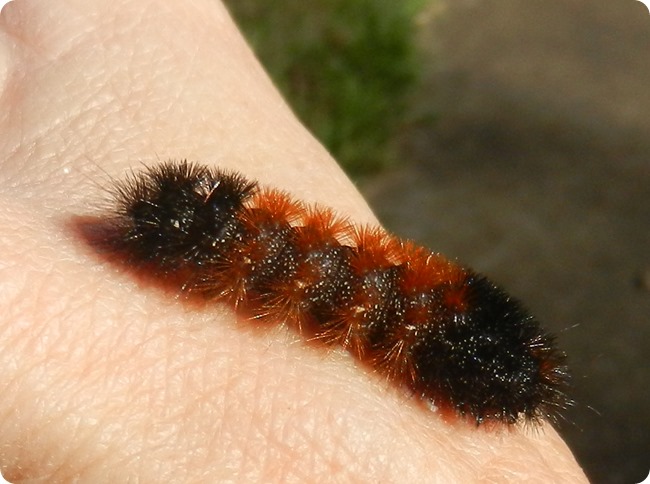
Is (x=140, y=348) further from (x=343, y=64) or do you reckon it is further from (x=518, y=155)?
(x=518, y=155)

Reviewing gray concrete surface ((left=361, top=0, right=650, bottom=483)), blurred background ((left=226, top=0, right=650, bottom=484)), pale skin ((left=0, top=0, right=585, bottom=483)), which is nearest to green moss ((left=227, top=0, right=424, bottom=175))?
blurred background ((left=226, top=0, right=650, bottom=484))

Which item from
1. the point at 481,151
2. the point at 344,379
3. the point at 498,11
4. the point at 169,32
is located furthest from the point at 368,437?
the point at 498,11

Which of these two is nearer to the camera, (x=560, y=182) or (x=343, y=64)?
(x=343, y=64)

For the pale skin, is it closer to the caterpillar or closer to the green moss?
the caterpillar

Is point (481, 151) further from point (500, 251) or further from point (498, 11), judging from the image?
point (498, 11)

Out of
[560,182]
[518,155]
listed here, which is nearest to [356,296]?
[560,182]

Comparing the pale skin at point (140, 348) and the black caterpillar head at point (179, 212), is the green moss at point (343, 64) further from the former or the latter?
the black caterpillar head at point (179, 212)
